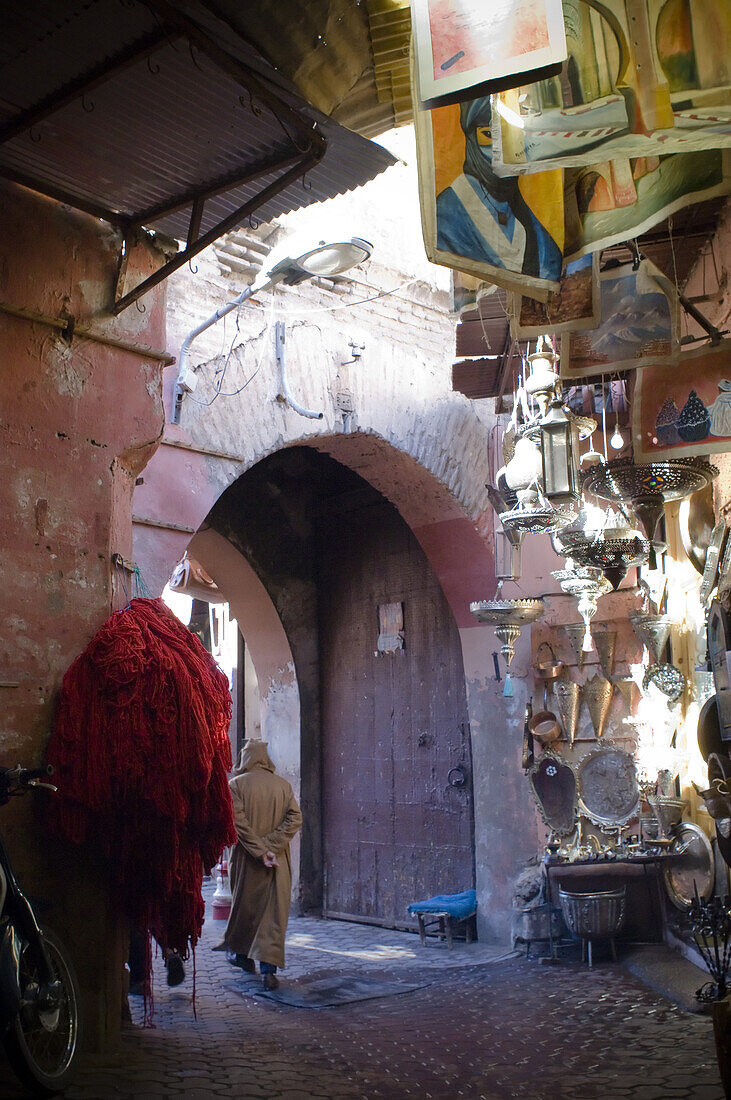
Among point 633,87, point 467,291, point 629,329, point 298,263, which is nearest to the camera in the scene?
point 633,87

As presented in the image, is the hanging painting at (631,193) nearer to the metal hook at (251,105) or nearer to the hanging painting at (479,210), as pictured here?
the hanging painting at (479,210)

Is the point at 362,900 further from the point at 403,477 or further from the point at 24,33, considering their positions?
the point at 24,33

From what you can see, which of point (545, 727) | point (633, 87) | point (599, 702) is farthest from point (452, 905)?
point (633, 87)

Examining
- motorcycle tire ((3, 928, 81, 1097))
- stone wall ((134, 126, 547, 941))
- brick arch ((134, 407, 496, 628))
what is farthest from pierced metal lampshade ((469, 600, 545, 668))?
motorcycle tire ((3, 928, 81, 1097))

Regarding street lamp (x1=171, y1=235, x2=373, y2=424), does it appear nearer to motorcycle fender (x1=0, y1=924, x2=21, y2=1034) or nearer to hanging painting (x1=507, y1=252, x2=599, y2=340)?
hanging painting (x1=507, y1=252, x2=599, y2=340)

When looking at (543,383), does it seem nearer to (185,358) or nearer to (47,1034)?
(185,358)

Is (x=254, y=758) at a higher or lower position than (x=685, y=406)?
lower

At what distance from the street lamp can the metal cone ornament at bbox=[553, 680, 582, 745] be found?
141 inches

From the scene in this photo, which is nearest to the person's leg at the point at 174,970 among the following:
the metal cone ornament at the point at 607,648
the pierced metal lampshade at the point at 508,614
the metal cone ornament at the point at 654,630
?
the pierced metal lampshade at the point at 508,614

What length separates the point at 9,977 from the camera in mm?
3648

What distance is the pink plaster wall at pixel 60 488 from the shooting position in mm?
4523

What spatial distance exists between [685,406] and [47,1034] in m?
3.96

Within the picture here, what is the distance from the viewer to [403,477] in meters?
8.85

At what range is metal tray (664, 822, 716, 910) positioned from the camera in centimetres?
614
